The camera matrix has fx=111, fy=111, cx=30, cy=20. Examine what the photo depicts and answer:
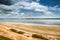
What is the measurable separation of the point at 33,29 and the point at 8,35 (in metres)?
0.47

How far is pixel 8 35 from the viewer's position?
6.51ft

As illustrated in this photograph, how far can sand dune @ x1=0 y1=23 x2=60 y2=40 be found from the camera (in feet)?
6.42

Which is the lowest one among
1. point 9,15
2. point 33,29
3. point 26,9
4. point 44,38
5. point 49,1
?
point 44,38

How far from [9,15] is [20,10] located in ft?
0.78

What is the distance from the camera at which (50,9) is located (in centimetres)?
213

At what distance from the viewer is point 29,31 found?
2045 millimetres

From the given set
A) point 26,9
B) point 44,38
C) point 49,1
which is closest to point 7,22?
point 26,9

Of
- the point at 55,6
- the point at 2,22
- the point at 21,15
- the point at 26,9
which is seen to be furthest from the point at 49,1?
the point at 2,22

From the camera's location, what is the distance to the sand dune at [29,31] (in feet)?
6.42

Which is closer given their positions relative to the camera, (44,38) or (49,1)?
(44,38)

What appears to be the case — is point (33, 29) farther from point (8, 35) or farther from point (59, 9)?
point (59, 9)

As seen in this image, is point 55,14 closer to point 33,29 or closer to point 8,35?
point 33,29

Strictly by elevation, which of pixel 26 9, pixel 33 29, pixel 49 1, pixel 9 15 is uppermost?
pixel 49 1

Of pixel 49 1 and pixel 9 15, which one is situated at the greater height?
pixel 49 1
